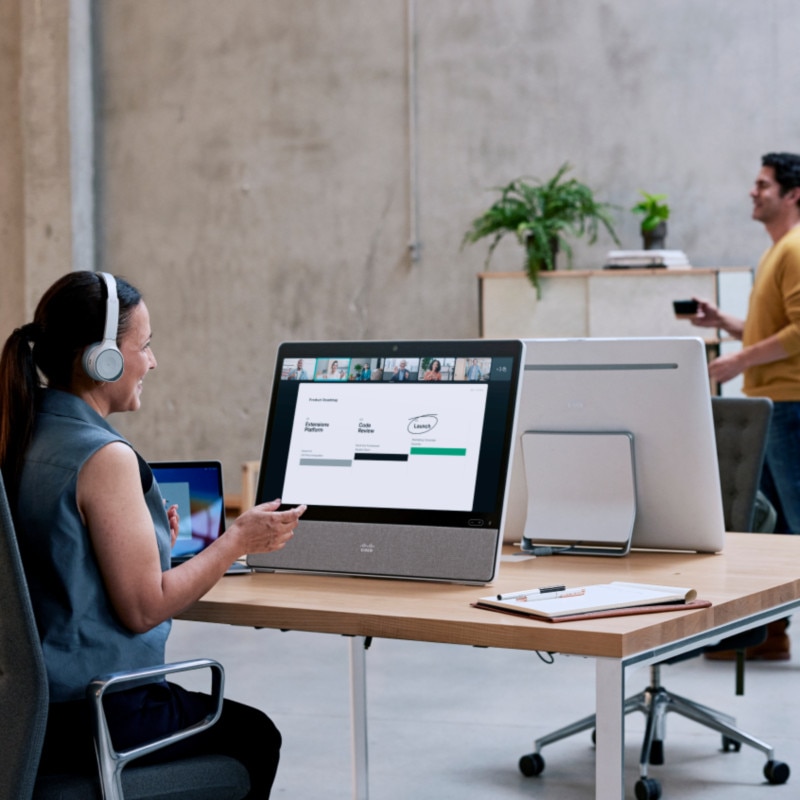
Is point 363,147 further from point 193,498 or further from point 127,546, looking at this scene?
point 127,546

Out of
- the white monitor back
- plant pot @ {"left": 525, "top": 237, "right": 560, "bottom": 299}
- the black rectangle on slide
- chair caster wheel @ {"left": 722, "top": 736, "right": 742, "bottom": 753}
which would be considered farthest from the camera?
plant pot @ {"left": 525, "top": 237, "right": 560, "bottom": 299}

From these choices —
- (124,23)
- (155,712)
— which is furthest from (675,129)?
(155,712)

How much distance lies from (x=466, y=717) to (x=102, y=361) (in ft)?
8.31

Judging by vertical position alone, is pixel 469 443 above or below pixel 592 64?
below

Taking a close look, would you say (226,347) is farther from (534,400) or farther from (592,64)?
(534,400)

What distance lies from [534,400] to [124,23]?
676cm

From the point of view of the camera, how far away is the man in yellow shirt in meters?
4.53

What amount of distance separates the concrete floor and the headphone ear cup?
72.2 inches

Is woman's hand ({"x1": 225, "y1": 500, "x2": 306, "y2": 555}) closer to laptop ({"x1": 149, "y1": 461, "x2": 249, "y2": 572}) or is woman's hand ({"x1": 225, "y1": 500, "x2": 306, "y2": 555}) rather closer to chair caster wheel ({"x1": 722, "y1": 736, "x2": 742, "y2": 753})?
laptop ({"x1": 149, "y1": 461, "x2": 249, "y2": 572})

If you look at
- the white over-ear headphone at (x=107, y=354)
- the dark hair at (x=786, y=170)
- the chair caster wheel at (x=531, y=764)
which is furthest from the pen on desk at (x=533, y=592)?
the dark hair at (x=786, y=170)

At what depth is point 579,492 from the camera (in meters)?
2.62

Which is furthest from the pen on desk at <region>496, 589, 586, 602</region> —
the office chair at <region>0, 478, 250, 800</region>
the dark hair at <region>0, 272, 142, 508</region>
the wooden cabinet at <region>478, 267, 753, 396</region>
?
the wooden cabinet at <region>478, 267, 753, 396</region>

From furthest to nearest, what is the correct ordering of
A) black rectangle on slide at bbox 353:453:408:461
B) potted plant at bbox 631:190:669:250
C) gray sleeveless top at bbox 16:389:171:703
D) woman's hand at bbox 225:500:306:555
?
potted plant at bbox 631:190:669:250, black rectangle on slide at bbox 353:453:408:461, woman's hand at bbox 225:500:306:555, gray sleeveless top at bbox 16:389:171:703

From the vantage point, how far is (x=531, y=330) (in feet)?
22.0
